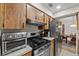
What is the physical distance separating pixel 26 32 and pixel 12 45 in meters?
0.40

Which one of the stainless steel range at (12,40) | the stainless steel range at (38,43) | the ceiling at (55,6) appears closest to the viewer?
the stainless steel range at (12,40)

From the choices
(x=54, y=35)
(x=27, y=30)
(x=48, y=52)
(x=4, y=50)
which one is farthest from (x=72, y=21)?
(x=4, y=50)

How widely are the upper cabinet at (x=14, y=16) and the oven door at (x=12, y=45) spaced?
0.22 m

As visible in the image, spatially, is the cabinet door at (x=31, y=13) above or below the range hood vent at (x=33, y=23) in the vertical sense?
above

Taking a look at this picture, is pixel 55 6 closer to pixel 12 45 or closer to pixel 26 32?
pixel 26 32

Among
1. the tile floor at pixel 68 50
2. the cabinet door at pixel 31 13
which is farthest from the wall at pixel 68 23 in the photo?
the cabinet door at pixel 31 13

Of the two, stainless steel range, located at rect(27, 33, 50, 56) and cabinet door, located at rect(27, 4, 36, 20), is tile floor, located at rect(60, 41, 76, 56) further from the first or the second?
cabinet door, located at rect(27, 4, 36, 20)

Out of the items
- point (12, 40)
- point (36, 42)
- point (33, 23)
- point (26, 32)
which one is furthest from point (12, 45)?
point (33, 23)

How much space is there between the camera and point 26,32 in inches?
60.3

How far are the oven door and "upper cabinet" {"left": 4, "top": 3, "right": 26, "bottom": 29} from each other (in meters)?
0.22

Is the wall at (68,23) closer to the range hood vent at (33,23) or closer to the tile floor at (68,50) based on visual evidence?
the tile floor at (68,50)

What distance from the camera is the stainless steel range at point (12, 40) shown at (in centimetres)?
106

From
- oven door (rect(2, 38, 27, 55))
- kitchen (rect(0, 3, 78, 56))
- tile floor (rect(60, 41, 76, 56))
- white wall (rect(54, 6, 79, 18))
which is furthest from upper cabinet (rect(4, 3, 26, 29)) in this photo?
tile floor (rect(60, 41, 76, 56))

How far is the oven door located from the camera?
3.52 feet
